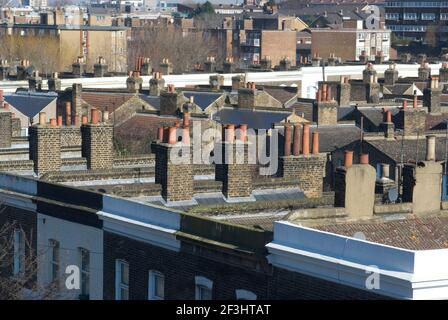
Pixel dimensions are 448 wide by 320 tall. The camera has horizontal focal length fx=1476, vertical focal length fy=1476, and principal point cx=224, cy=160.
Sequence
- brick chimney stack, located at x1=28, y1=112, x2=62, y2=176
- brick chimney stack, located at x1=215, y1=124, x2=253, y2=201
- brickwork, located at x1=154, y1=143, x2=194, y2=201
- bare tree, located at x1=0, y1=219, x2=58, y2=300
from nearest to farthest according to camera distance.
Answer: bare tree, located at x1=0, y1=219, x2=58, y2=300, brickwork, located at x1=154, y1=143, x2=194, y2=201, brick chimney stack, located at x1=215, y1=124, x2=253, y2=201, brick chimney stack, located at x1=28, y1=112, x2=62, y2=176

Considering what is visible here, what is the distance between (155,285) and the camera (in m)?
29.4

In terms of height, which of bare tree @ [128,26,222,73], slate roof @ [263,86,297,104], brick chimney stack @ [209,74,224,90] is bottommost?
bare tree @ [128,26,222,73]

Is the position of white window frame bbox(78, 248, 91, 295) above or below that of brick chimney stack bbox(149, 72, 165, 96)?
below

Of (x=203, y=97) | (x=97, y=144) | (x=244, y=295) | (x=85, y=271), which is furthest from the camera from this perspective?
(x=203, y=97)

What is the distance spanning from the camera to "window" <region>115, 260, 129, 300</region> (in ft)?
99.6

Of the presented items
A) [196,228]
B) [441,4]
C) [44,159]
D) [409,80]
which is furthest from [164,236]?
[441,4]

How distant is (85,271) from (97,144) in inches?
345

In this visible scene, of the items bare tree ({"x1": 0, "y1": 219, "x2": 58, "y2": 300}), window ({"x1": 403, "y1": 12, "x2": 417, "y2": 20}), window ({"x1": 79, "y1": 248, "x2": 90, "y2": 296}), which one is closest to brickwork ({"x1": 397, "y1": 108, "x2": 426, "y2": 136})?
bare tree ({"x1": 0, "y1": 219, "x2": 58, "y2": 300})

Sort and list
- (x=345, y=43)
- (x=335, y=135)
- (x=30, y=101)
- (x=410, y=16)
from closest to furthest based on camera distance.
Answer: (x=335, y=135), (x=30, y=101), (x=345, y=43), (x=410, y=16)

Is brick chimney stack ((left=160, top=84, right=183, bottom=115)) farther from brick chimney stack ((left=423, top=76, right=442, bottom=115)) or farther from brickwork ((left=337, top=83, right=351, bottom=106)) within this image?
brick chimney stack ((left=423, top=76, right=442, bottom=115))

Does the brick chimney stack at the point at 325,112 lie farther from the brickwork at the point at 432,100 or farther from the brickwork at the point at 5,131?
the brickwork at the point at 5,131

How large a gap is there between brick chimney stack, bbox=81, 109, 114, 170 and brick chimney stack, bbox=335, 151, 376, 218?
1230cm

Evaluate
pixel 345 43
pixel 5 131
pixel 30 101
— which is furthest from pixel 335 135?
pixel 345 43

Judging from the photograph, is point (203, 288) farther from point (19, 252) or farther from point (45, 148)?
point (45, 148)
